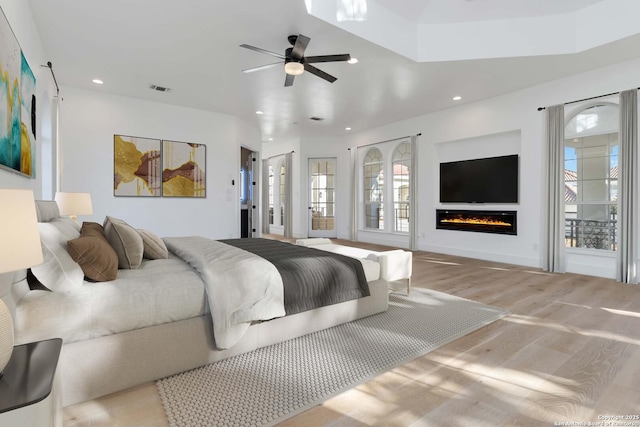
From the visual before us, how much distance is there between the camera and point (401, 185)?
7586 millimetres

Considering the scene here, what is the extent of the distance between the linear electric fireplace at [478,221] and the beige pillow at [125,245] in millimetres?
5478

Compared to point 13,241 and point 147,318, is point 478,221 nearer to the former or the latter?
point 147,318

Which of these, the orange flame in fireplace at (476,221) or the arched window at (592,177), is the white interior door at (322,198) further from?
the arched window at (592,177)

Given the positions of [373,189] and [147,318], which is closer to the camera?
[147,318]

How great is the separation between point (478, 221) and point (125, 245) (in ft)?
18.6

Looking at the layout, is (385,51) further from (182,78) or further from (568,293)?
(568,293)

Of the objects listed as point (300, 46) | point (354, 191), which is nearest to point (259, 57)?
point (300, 46)

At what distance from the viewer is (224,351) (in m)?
2.08

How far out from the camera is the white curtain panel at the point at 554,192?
4820 mm

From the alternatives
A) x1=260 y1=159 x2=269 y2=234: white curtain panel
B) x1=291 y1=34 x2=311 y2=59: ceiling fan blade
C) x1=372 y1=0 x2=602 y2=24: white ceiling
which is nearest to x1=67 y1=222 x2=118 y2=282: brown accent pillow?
x1=291 y1=34 x2=311 y2=59: ceiling fan blade

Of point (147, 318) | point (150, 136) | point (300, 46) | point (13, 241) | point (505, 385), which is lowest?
point (505, 385)

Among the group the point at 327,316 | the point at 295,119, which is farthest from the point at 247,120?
the point at 327,316

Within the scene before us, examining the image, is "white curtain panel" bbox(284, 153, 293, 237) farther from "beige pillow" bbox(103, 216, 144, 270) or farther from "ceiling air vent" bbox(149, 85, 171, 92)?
"beige pillow" bbox(103, 216, 144, 270)

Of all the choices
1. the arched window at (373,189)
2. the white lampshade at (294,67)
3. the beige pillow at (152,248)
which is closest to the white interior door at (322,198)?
the arched window at (373,189)
